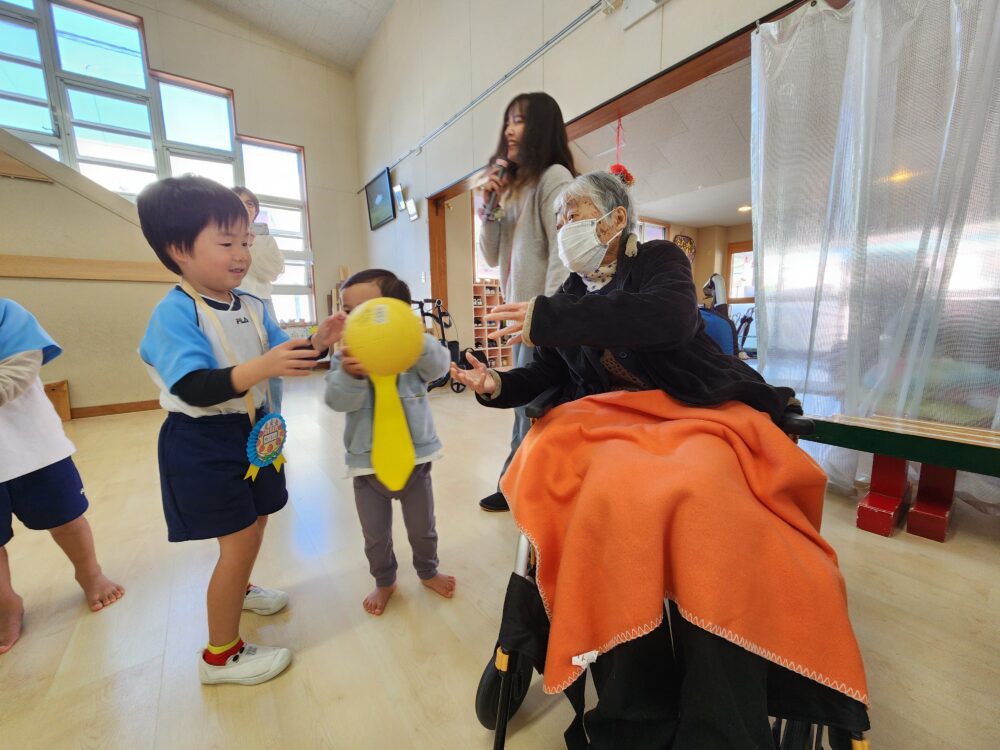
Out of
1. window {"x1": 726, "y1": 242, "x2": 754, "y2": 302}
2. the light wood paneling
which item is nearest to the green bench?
the light wood paneling

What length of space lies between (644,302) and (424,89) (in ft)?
15.7

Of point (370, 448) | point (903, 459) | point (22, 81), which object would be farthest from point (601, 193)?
point (22, 81)

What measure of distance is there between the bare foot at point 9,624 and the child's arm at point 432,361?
128 cm

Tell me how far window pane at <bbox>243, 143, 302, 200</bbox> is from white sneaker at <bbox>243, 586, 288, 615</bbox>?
611cm

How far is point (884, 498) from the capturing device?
1.59m

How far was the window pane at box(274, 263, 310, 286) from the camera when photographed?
239 inches

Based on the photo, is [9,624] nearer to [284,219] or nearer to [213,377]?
[213,377]

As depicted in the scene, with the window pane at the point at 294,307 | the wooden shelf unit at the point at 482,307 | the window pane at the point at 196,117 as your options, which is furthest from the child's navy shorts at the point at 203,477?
the window pane at the point at 196,117

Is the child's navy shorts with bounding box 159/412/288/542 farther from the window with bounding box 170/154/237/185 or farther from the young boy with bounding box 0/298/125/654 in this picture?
the window with bounding box 170/154/237/185

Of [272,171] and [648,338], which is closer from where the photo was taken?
[648,338]

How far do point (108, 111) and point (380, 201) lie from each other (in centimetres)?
318

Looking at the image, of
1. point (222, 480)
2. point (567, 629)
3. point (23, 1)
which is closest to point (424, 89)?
point (23, 1)

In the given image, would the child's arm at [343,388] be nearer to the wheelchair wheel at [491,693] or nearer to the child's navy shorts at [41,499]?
the wheelchair wheel at [491,693]

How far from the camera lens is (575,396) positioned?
1.02 meters
